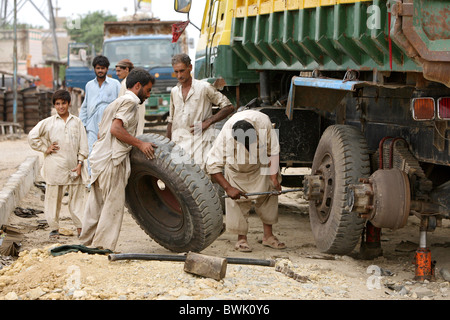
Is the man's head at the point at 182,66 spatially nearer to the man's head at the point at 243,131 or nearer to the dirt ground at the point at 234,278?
the man's head at the point at 243,131

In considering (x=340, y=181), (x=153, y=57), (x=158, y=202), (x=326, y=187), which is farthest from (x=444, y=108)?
(x=153, y=57)

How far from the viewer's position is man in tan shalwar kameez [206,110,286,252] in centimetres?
610

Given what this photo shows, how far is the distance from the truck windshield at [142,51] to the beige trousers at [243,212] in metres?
11.0

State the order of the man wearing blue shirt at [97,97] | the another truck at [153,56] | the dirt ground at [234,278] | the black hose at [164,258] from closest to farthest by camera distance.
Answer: the dirt ground at [234,278] → the black hose at [164,258] → the man wearing blue shirt at [97,97] → the another truck at [153,56]

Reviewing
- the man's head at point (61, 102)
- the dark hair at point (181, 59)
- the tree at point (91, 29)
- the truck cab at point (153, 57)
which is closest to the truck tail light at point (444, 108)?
the dark hair at point (181, 59)

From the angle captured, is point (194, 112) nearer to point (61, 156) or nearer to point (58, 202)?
point (61, 156)

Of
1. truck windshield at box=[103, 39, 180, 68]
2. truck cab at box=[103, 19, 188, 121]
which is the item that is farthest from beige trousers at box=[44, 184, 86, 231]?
truck windshield at box=[103, 39, 180, 68]

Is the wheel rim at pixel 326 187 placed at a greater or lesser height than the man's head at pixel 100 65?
lesser

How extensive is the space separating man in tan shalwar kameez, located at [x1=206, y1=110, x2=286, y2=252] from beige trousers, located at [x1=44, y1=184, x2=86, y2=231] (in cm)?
150

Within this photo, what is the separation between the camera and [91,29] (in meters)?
54.3

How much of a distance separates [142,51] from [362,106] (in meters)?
12.2

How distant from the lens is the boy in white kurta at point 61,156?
267 inches
